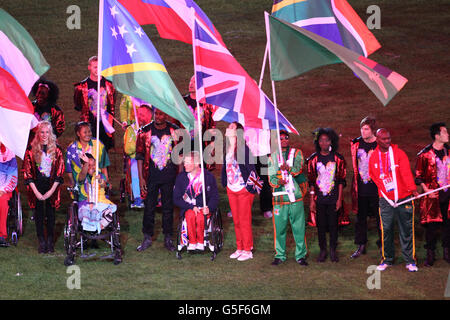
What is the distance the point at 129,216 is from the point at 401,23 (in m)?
14.4

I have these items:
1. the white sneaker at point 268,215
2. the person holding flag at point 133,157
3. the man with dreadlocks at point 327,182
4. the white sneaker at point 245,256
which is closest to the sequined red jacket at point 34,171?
the person holding flag at point 133,157

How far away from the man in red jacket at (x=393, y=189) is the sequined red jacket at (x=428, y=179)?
1.20 feet

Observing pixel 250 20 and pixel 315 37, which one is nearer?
pixel 315 37

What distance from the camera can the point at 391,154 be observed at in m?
11.0

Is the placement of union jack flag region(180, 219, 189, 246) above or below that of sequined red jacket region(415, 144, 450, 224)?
below

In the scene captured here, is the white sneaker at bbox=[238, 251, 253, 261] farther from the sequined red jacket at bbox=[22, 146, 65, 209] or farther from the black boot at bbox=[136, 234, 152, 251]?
the sequined red jacket at bbox=[22, 146, 65, 209]

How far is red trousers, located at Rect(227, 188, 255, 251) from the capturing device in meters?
11.7

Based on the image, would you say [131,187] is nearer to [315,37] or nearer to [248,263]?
[248,263]

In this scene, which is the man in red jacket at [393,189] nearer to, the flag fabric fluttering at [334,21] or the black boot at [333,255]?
the black boot at [333,255]

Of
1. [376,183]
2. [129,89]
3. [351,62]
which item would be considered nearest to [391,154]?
[376,183]

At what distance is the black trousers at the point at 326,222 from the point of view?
11438mm

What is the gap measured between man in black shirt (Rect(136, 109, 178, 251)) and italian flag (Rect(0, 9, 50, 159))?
1.70 metres

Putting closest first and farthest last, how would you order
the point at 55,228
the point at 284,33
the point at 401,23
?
Answer: the point at 284,33
the point at 55,228
the point at 401,23

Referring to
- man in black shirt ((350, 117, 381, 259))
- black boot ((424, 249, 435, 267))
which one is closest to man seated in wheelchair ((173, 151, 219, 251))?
man in black shirt ((350, 117, 381, 259))
